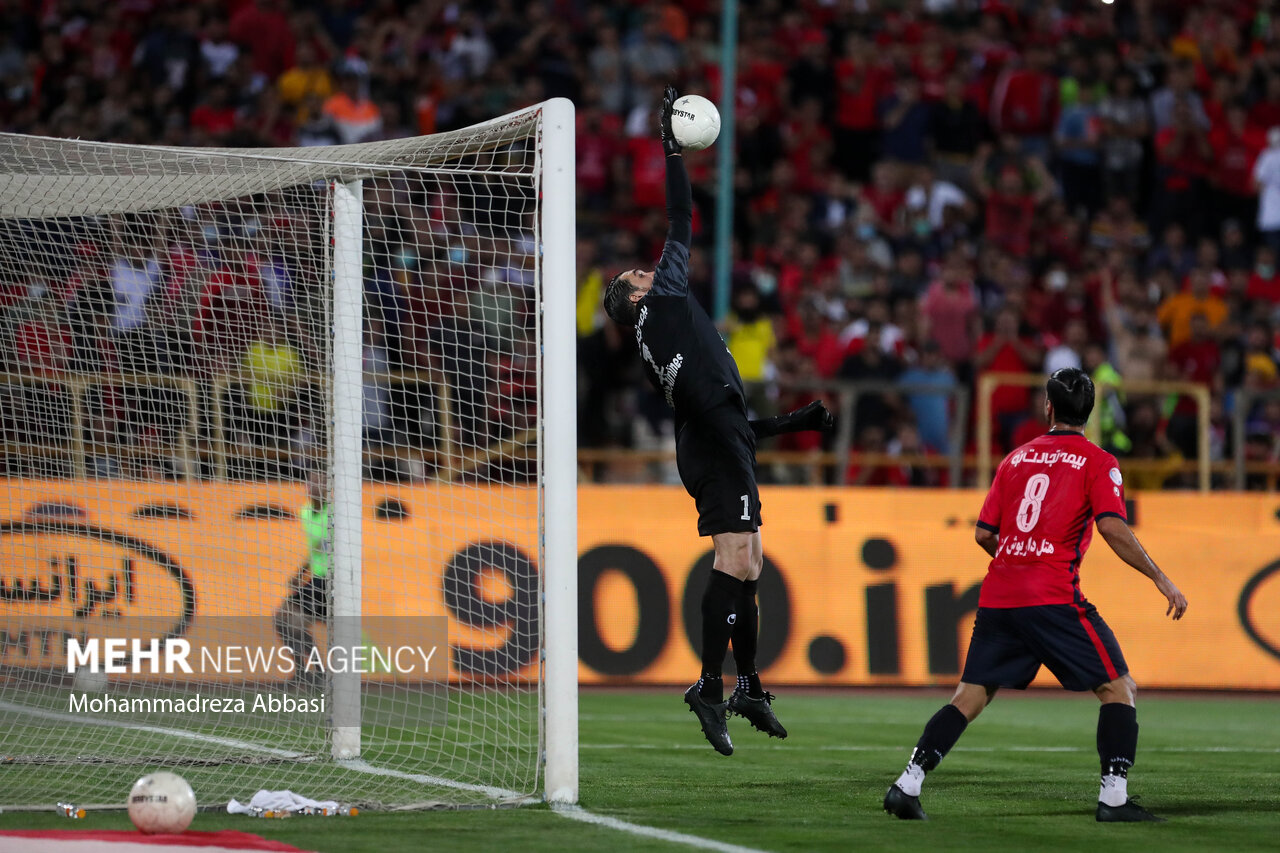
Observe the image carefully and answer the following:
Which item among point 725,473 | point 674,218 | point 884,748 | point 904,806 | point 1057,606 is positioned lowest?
point 884,748

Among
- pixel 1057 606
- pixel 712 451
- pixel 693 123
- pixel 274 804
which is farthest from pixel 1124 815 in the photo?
pixel 693 123

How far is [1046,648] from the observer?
22.2 feet

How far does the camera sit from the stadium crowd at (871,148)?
625 inches

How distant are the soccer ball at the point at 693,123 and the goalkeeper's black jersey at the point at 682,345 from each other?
47cm

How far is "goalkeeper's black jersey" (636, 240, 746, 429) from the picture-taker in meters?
7.73

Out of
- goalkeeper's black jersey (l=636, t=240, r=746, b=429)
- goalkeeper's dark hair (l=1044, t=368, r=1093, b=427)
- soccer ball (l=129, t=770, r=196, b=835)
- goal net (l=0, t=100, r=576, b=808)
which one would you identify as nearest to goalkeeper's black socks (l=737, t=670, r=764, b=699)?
goal net (l=0, t=100, r=576, b=808)

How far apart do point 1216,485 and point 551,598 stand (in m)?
10.8

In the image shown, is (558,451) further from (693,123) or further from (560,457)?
(693,123)

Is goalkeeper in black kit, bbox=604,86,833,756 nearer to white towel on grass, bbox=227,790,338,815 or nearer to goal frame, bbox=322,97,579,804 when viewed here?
goal frame, bbox=322,97,579,804

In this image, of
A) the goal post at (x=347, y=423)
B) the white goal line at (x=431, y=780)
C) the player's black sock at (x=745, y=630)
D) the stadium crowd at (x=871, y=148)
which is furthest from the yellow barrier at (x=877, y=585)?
the player's black sock at (x=745, y=630)

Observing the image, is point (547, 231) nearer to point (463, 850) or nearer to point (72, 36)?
point (463, 850)

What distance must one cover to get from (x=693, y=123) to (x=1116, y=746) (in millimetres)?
3273

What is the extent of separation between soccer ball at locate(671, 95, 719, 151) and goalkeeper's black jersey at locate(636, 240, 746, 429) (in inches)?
18.6

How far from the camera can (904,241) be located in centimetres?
1814
